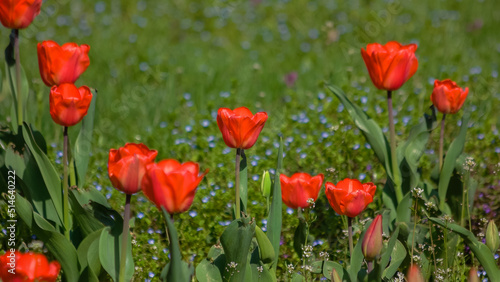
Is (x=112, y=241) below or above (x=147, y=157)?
below

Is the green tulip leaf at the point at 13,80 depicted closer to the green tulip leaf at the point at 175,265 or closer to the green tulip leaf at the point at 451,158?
the green tulip leaf at the point at 175,265

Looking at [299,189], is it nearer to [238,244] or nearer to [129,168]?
[238,244]

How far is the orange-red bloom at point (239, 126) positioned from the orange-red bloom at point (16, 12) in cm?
77

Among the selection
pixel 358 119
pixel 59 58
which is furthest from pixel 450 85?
pixel 59 58

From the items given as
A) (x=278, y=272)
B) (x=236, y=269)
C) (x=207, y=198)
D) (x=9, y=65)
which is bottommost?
(x=278, y=272)

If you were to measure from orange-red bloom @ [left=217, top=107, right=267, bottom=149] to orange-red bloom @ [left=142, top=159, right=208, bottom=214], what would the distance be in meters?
0.22

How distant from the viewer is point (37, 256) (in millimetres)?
1507

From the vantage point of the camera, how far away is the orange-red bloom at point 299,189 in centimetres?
183

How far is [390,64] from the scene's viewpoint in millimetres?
2004

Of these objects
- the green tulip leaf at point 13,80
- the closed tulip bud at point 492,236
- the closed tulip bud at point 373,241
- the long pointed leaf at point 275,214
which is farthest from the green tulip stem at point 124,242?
the closed tulip bud at point 492,236

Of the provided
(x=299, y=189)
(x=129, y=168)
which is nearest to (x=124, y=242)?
(x=129, y=168)

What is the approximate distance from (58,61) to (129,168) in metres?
0.60

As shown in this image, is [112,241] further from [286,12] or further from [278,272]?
[286,12]

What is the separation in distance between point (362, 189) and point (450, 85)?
0.58m
